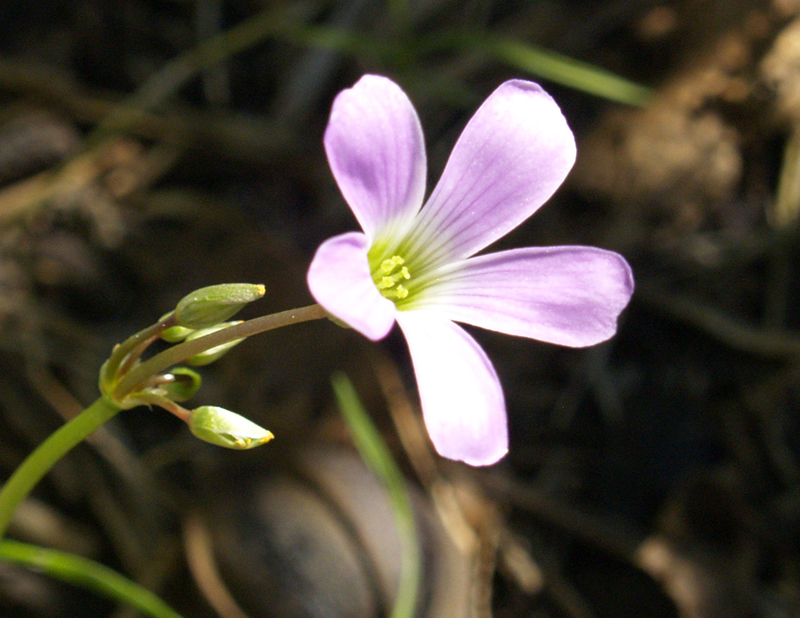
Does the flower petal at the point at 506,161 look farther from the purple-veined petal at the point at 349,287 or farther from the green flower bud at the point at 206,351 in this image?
the green flower bud at the point at 206,351

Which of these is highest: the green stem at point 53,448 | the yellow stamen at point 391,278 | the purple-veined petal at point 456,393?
the yellow stamen at point 391,278

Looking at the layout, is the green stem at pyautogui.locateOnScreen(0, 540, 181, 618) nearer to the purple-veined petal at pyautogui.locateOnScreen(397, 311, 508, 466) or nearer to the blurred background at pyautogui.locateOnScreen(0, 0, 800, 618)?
the blurred background at pyautogui.locateOnScreen(0, 0, 800, 618)

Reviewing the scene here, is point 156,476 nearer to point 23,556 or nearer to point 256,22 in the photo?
point 23,556

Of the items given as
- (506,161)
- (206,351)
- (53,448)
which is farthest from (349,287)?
(53,448)

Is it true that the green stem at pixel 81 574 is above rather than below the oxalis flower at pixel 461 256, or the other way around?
below

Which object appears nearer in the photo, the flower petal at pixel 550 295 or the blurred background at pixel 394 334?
the flower petal at pixel 550 295

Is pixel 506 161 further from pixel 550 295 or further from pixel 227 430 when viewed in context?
pixel 227 430

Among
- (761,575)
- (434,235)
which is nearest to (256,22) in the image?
(434,235)

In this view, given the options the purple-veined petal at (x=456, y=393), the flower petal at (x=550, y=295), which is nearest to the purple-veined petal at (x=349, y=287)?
the purple-veined petal at (x=456, y=393)
